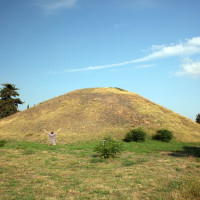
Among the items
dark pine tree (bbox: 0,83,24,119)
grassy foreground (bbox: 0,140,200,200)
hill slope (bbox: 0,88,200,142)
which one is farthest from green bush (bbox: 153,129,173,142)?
dark pine tree (bbox: 0,83,24,119)

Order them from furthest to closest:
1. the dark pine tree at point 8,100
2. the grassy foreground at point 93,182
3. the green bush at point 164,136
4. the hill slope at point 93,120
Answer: the dark pine tree at point 8,100 < the hill slope at point 93,120 < the green bush at point 164,136 < the grassy foreground at point 93,182

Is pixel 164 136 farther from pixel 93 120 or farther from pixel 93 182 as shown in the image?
pixel 93 182

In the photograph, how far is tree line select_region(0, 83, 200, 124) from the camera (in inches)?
2056

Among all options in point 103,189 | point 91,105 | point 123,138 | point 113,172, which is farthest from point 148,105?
point 103,189

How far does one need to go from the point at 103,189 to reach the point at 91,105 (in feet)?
114

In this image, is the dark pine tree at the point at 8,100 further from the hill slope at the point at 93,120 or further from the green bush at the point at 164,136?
the green bush at the point at 164,136

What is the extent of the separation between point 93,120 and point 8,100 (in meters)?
30.3

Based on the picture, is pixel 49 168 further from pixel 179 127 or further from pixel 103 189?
pixel 179 127

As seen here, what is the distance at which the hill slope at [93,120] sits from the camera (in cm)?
3048

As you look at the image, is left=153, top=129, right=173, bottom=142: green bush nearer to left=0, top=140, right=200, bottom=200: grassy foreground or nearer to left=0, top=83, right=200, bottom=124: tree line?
left=0, top=140, right=200, bottom=200: grassy foreground

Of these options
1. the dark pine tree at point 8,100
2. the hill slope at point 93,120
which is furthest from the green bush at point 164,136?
the dark pine tree at point 8,100

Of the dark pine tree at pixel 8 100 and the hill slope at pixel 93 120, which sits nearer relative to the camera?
the hill slope at pixel 93 120

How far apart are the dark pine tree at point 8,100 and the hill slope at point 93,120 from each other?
39.9 feet

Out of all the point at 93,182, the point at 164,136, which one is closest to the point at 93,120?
the point at 164,136
